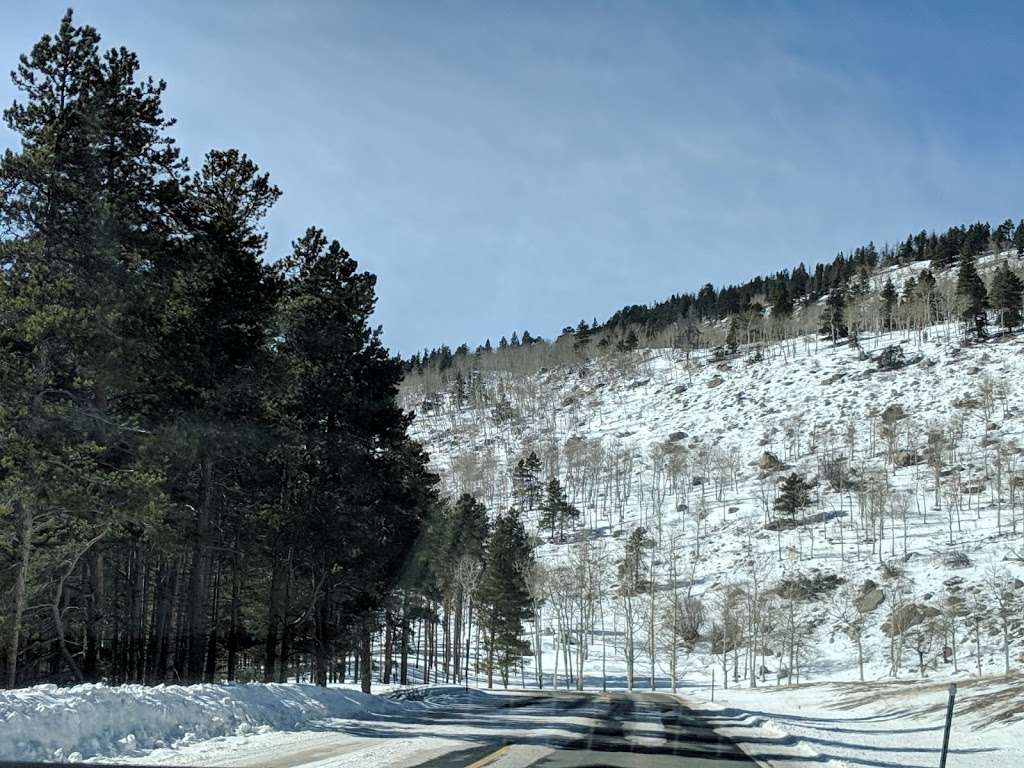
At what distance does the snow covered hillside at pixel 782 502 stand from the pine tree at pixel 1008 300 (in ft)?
20.9

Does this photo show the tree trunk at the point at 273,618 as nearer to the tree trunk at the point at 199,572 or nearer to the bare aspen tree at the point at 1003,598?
the tree trunk at the point at 199,572

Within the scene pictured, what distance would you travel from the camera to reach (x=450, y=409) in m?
197

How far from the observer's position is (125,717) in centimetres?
1143

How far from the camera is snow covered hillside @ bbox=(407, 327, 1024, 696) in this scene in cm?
7306

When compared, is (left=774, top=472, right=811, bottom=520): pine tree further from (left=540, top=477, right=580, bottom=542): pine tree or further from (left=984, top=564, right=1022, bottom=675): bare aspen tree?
(left=540, top=477, right=580, bottom=542): pine tree

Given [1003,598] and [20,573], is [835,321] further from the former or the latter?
[20,573]

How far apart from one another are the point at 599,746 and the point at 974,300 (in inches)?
5756

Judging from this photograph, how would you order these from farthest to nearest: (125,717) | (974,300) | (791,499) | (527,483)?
1. (527,483)
2. (974,300)
3. (791,499)
4. (125,717)

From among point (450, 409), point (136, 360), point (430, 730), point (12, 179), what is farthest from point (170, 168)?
point (450, 409)

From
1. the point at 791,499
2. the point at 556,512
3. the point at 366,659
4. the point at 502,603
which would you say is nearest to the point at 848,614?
the point at 791,499

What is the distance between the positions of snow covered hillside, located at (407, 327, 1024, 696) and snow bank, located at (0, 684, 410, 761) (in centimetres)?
5497

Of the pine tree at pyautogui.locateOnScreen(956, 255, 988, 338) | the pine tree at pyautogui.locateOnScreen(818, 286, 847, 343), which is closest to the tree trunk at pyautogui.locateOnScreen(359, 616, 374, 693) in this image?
the pine tree at pyautogui.locateOnScreen(956, 255, 988, 338)

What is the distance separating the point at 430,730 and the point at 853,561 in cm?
8170

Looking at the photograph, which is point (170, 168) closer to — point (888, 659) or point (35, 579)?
point (35, 579)
